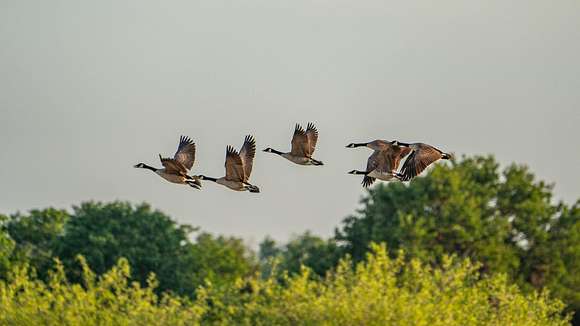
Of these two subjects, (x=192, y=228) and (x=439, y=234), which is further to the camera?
(x=192, y=228)

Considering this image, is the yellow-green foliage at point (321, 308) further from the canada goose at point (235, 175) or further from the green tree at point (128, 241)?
the canada goose at point (235, 175)

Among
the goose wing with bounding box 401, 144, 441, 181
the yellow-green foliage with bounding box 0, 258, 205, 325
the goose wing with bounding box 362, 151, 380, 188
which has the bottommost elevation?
the goose wing with bounding box 401, 144, 441, 181

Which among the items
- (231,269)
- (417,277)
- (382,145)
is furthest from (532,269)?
(382,145)

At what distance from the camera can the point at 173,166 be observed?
2806 centimetres

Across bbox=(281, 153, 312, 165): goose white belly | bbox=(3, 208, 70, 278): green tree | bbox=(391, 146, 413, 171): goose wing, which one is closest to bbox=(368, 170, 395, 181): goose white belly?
bbox=(391, 146, 413, 171): goose wing

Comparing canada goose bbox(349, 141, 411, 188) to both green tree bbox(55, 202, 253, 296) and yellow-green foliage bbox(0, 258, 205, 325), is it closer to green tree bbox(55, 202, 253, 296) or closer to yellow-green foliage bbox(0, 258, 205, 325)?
yellow-green foliage bbox(0, 258, 205, 325)

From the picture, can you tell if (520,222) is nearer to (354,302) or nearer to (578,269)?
(578,269)

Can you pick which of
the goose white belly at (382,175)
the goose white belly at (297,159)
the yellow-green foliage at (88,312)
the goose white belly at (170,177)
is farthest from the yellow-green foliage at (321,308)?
the goose white belly at (170,177)

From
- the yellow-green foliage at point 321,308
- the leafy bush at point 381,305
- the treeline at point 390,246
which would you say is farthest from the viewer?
the treeline at point 390,246

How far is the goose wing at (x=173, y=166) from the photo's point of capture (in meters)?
27.8

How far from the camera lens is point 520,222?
269ft

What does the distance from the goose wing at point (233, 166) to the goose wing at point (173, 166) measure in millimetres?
806

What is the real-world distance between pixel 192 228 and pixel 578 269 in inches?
958

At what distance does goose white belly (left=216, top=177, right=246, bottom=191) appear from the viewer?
92.3ft
